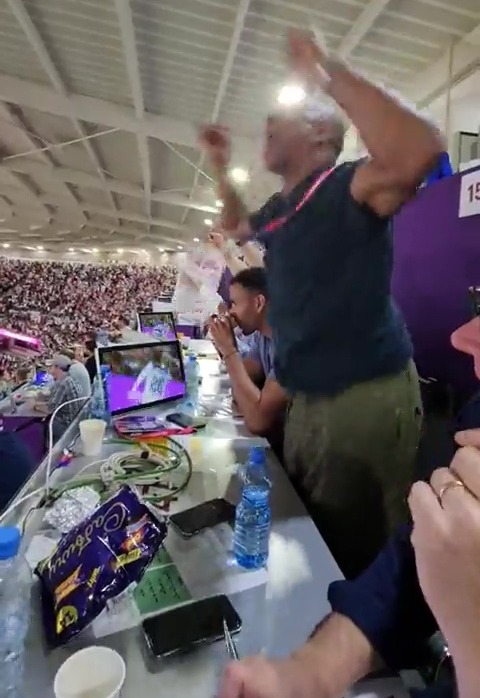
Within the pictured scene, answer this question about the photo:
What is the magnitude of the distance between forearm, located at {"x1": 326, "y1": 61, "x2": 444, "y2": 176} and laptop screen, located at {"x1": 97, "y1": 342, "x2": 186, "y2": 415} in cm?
120

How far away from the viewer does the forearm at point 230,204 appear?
87.2 inches

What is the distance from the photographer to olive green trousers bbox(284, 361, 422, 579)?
117 cm

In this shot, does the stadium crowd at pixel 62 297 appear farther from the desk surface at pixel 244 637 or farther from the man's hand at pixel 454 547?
the man's hand at pixel 454 547

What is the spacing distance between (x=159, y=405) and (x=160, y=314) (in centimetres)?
163

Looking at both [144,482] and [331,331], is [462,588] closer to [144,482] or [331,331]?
[331,331]

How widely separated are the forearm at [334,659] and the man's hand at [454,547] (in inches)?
8.7

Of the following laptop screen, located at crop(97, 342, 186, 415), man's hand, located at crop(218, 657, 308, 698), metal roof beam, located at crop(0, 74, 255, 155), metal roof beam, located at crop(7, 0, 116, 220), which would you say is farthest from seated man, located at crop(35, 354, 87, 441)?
metal roof beam, located at crop(0, 74, 255, 155)

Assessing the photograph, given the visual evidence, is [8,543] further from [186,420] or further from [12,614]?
[186,420]

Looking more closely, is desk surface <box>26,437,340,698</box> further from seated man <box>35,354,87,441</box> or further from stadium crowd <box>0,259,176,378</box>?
stadium crowd <box>0,259,176,378</box>

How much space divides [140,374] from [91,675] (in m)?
1.37

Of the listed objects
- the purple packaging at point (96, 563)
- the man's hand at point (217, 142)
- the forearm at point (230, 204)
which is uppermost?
the man's hand at point (217, 142)

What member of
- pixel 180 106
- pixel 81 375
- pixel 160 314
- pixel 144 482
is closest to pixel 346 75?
pixel 144 482


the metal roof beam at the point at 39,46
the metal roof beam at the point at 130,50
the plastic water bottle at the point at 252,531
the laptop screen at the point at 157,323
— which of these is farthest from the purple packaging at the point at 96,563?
the metal roof beam at the point at 39,46

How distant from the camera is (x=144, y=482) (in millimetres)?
1285
